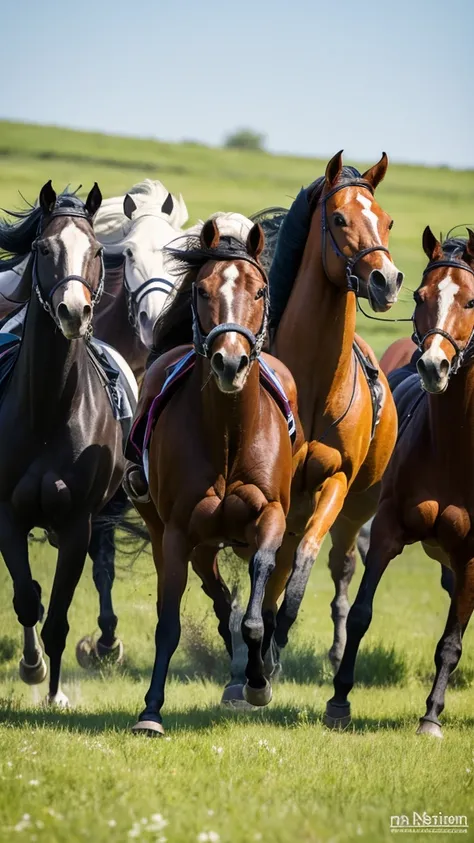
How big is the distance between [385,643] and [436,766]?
4.59 metres

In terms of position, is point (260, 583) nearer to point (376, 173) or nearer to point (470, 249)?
point (470, 249)

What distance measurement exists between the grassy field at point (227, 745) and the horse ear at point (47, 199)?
9.01 ft

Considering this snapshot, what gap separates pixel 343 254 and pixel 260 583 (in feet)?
6.48

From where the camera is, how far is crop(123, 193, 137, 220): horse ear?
10.9 meters

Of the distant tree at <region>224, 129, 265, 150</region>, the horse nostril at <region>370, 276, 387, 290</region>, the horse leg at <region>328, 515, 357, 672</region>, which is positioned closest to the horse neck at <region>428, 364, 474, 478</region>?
the horse nostril at <region>370, 276, 387, 290</region>

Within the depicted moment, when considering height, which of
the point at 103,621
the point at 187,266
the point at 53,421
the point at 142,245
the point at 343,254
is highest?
the point at 142,245

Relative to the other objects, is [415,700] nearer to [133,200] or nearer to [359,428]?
[359,428]

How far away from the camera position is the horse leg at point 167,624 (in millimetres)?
6305

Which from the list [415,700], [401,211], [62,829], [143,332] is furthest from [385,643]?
[401,211]

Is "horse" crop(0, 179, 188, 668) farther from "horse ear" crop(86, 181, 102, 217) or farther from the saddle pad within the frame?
the saddle pad

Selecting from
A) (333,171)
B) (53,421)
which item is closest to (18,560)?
(53,421)

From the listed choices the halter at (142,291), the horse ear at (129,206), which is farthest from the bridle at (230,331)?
the horse ear at (129,206)

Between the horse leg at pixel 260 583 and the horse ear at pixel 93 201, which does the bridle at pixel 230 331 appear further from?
the horse ear at pixel 93 201

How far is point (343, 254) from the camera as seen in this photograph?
7.25m
